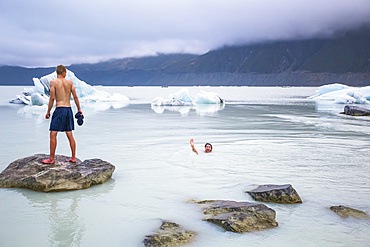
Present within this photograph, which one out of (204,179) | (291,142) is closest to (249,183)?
(204,179)

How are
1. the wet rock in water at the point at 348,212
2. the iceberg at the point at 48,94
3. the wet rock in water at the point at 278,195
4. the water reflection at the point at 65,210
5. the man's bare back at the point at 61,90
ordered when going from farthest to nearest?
1. the iceberg at the point at 48,94
2. the man's bare back at the point at 61,90
3. the wet rock in water at the point at 278,195
4. the wet rock in water at the point at 348,212
5. the water reflection at the point at 65,210

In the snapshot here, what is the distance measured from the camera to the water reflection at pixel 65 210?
4211mm

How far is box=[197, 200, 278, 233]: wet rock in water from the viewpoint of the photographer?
14.4ft

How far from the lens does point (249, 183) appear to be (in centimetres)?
647

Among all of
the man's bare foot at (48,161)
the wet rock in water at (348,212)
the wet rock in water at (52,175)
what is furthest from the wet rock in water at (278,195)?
the man's bare foot at (48,161)

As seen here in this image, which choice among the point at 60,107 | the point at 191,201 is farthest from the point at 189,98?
the point at 191,201

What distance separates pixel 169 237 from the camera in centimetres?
406

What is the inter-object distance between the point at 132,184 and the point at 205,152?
333 centimetres

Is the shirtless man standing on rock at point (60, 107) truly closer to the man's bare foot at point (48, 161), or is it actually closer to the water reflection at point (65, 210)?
the man's bare foot at point (48, 161)

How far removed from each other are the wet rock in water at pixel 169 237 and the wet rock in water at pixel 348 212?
211cm

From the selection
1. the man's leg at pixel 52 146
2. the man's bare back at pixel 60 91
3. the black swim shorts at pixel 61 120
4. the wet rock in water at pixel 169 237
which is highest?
the man's bare back at pixel 60 91

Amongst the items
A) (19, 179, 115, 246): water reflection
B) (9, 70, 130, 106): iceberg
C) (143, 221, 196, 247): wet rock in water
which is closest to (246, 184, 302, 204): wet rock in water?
(143, 221, 196, 247): wet rock in water

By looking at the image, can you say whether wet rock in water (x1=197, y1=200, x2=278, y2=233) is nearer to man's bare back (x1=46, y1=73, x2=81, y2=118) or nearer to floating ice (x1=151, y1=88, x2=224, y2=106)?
man's bare back (x1=46, y1=73, x2=81, y2=118)

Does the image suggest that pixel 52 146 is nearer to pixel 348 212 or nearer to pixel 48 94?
pixel 348 212
